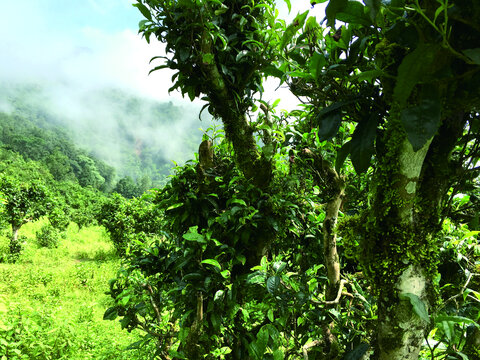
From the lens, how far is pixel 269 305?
1274mm

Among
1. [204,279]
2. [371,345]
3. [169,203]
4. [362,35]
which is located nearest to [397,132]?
[362,35]

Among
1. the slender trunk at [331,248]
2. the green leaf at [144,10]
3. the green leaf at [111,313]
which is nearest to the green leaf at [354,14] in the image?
the slender trunk at [331,248]

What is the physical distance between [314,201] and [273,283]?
99cm

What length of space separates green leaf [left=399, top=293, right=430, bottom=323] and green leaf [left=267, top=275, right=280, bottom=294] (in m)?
0.54

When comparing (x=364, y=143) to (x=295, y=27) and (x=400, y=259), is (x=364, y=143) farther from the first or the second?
(x=295, y=27)

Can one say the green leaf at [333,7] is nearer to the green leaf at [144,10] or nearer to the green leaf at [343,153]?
the green leaf at [343,153]

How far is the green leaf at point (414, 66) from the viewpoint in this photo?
0.52 meters

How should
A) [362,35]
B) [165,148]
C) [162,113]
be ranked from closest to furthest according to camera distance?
[362,35] < [165,148] < [162,113]

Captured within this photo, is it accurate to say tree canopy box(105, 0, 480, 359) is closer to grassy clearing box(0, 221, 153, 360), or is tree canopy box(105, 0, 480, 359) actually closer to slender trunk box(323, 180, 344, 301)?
slender trunk box(323, 180, 344, 301)

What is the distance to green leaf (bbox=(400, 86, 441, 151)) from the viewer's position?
557 mm

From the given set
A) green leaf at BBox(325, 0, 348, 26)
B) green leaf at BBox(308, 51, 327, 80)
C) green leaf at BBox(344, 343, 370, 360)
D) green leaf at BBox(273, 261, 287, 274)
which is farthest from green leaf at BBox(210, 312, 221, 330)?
green leaf at BBox(325, 0, 348, 26)

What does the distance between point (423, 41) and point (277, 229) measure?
4.16 feet

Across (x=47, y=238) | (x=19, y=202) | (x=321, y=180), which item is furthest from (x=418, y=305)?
(x=47, y=238)

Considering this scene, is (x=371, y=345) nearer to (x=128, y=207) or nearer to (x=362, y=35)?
(x=362, y=35)
